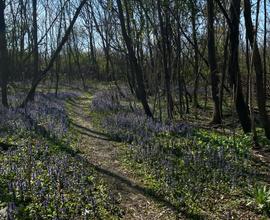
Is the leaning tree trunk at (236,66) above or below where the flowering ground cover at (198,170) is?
above

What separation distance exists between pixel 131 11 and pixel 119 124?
41.1ft

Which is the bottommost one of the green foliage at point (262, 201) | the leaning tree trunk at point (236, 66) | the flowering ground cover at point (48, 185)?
the green foliage at point (262, 201)

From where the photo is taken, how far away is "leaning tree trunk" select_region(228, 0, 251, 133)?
13.8 m

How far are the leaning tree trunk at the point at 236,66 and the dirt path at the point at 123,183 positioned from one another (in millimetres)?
4715

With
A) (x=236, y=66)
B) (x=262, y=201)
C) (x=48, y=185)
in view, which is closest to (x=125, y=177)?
(x=48, y=185)

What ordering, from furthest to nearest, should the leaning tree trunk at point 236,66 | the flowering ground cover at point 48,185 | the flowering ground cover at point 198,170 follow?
the leaning tree trunk at point 236,66
the flowering ground cover at point 198,170
the flowering ground cover at point 48,185

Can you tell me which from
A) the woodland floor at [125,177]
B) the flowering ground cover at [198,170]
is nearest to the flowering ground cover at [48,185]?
the woodland floor at [125,177]

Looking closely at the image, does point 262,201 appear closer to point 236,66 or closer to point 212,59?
point 236,66

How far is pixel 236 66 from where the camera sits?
564 inches

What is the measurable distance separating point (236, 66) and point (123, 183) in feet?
24.1

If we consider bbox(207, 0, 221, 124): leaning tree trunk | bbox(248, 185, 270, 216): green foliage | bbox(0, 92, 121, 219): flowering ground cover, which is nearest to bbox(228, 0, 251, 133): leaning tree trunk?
bbox(207, 0, 221, 124): leaning tree trunk

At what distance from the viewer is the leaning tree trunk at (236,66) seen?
45.2ft

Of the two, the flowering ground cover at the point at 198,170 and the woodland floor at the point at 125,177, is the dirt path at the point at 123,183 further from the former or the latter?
the flowering ground cover at the point at 198,170

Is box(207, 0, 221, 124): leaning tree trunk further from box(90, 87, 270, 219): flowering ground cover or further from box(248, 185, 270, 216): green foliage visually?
box(248, 185, 270, 216): green foliage
